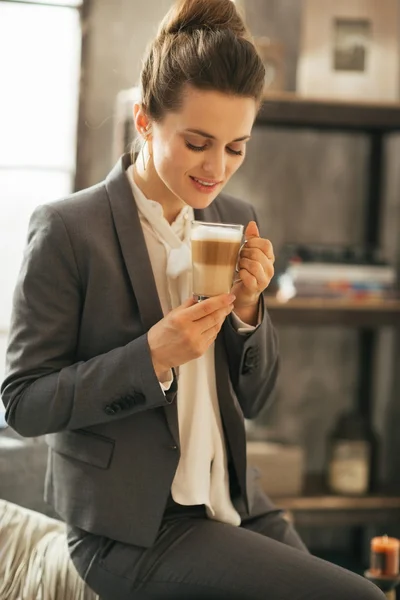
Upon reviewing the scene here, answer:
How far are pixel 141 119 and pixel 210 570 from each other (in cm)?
81

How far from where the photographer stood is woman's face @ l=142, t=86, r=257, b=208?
1566mm

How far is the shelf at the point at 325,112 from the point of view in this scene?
10.1ft

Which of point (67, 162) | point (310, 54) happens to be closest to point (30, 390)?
point (67, 162)

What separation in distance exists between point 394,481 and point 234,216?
198 centimetres

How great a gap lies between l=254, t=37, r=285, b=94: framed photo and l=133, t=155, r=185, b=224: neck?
5.10ft

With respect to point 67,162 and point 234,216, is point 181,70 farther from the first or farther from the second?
point 67,162

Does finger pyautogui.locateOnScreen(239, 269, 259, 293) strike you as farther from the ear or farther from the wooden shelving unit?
the wooden shelving unit

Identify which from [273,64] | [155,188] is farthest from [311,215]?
[155,188]

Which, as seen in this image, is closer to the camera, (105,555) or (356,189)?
(105,555)

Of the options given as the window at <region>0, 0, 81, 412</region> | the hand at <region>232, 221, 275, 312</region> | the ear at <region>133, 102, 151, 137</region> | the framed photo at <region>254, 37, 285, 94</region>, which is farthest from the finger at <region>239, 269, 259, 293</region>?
the framed photo at <region>254, 37, 285, 94</region>

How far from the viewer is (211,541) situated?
162 cm

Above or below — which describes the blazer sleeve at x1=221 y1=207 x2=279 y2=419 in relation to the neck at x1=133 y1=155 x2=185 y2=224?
below

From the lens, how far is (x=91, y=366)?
1.57 meters

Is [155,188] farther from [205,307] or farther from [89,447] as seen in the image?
[89,447]
